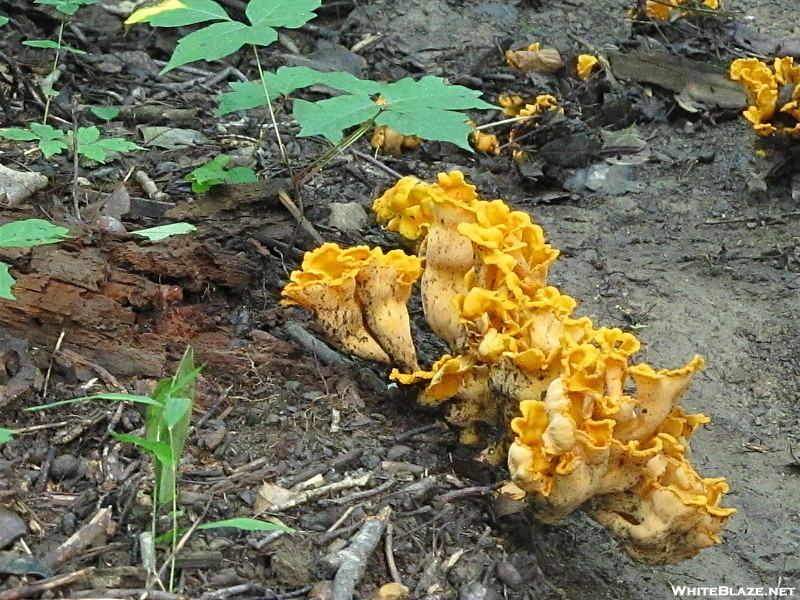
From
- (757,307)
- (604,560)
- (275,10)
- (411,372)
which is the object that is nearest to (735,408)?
(757,307)

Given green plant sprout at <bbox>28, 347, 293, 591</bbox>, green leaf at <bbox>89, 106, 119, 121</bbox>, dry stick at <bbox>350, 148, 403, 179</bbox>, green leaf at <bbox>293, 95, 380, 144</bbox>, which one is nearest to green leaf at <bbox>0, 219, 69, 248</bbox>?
green plant sprout at <bbox>28, 347, 293, 591</bbox>

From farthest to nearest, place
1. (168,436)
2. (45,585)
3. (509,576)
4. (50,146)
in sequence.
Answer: (50,146) < (509,576) < (168,436) < (45,585)

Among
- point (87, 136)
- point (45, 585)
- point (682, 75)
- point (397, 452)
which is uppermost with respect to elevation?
point (45, 585)

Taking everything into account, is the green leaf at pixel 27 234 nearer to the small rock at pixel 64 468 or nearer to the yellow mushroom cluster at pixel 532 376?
the small rock at pixel 64 468

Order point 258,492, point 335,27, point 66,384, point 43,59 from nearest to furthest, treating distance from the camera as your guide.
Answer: point 258,492 < point 66,384 < point 43,59 < point 335,27

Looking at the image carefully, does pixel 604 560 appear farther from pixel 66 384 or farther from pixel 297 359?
pixel 66 384

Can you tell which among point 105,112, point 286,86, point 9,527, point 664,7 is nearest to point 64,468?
point 9,527

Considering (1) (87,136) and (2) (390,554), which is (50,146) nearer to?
(1) (87,136)
